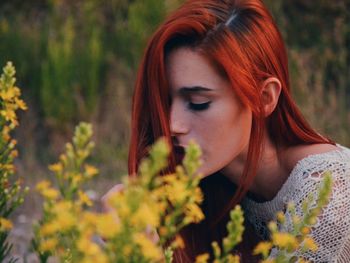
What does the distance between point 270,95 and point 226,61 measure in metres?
0.25

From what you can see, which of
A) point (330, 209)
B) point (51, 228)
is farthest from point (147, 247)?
point (330, 209)

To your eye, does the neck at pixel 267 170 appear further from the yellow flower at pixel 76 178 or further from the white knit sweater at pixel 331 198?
the yellow flower at pixel 76 178

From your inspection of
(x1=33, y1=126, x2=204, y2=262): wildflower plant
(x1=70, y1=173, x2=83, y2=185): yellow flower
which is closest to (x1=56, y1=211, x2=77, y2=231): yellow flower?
(x1=33, y1=126, x2=204, y2=262): wildflower plant

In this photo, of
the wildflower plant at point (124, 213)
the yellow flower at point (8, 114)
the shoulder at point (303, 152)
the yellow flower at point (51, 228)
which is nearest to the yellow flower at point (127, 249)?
the wildflower plant at point (124, 213)

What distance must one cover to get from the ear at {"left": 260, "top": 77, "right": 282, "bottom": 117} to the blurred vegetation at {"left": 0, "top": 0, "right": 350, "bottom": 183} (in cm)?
271

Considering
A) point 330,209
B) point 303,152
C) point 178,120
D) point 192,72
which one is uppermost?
point 192,72

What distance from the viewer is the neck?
2.79 m

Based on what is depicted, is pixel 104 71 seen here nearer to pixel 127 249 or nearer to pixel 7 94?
pixel 7 94

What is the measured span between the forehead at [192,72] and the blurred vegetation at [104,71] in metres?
2.79

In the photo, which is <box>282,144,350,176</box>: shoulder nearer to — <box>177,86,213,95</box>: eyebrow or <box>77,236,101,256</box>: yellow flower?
<box>177,86,213,95</box>: eyebrow

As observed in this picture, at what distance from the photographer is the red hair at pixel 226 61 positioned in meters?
2.37

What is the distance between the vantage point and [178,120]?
2.38m

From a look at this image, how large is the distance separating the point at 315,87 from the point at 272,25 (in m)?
3.30

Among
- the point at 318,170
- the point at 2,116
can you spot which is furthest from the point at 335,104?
the point at 2,116
